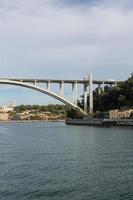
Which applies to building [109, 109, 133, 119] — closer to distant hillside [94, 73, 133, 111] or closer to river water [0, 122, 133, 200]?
distant hillside [94, 73, 133, 111]

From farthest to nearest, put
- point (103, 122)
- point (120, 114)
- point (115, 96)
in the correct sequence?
point (115, 96)
point (120, 114)
point (103, 122)

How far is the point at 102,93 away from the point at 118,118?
16.7 metres

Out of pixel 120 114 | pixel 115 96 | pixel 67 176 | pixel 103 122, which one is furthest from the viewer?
pixel 115 96

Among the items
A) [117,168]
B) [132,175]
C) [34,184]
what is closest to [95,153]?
[117,168]

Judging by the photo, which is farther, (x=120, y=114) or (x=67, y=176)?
(x=120, y=114)

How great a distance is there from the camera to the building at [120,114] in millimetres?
105037

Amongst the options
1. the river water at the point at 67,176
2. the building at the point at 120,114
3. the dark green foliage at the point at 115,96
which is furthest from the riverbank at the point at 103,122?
the river water at the point at 67,176

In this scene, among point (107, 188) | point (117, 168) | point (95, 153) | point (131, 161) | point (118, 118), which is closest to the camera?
point (107, 188)

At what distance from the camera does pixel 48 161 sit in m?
33.1

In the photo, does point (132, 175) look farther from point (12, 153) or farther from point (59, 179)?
point (12, 153)

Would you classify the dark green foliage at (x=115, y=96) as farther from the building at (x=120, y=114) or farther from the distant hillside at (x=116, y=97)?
the building at (x=120, y=114)

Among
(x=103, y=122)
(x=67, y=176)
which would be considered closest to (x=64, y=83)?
(x=103, y=122)

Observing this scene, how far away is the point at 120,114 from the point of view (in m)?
107

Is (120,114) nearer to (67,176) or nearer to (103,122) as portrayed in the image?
(103,122)
